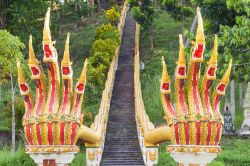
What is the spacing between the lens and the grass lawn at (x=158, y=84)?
1955 cm

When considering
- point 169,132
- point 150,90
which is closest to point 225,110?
point 150,90

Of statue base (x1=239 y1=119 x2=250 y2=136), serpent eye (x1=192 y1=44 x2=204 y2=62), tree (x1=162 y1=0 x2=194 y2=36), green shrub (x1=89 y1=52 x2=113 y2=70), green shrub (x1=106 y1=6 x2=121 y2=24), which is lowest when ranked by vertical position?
statue base (x1=239 y1=119 x2=250 y2=136)

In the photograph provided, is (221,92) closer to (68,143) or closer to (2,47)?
(68,143)

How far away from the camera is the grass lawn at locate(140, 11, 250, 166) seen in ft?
64.1

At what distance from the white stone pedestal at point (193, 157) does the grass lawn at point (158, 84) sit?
827cm

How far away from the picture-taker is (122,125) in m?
22.6

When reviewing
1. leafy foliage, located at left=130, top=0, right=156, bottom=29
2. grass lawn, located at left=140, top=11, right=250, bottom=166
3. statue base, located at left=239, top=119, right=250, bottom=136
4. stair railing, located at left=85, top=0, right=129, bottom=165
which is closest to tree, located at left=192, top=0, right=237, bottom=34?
stair railing, located at left=85, top=0, right=129, bottom=165

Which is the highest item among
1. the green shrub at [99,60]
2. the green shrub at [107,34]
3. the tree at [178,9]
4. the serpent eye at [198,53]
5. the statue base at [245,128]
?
the tree at [178,9]

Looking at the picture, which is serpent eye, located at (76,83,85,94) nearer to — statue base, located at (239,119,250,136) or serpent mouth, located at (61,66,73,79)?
serpent mouth, located at (61,66,73,79)

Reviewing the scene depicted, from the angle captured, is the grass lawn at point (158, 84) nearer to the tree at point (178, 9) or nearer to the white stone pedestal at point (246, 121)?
the white stone pedestal at point (246, 121)

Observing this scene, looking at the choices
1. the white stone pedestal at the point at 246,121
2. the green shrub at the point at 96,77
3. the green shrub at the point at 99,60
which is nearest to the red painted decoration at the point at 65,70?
the white stone pedestal at the point at 246,121

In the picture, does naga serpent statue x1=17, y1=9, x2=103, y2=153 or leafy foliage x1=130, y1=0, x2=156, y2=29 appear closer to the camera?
naga serpent statue x1=17, y1=9, x2=103, y2=153

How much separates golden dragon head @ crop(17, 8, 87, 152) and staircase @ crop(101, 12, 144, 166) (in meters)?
8.29

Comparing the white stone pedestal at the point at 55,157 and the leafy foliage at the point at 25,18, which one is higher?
the leafy foliage at the point at 25,18
